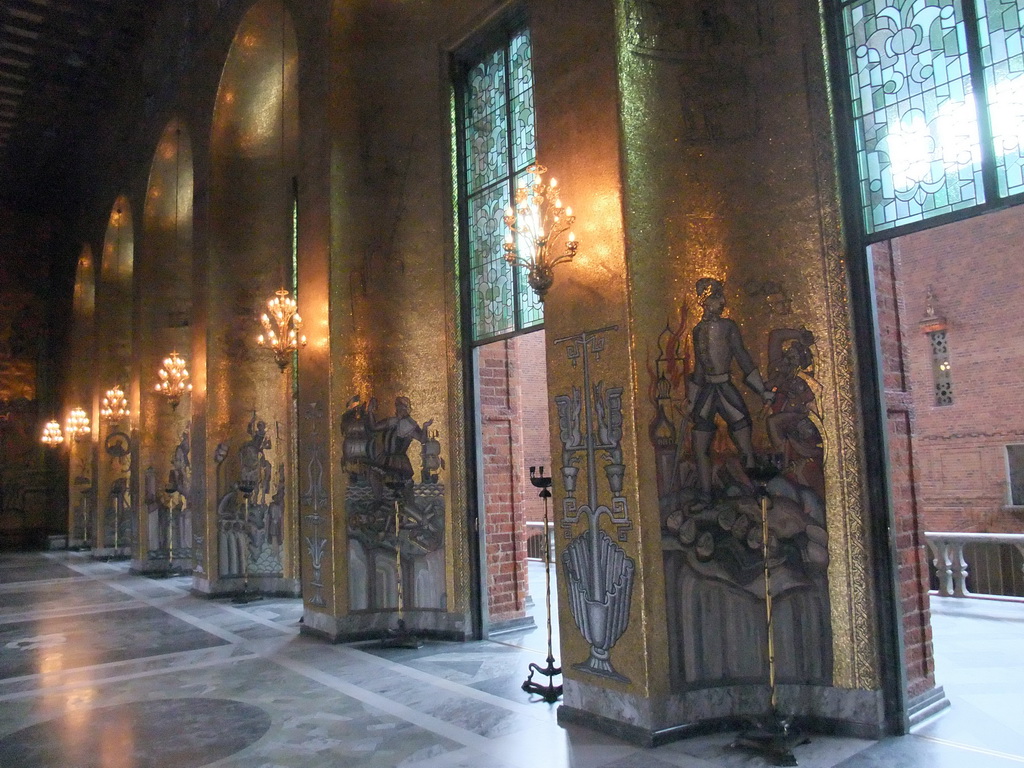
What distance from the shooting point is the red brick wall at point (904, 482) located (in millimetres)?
5070

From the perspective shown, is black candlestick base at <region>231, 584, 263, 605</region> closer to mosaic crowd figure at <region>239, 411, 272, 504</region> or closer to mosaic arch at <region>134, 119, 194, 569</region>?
mosaic crowd figure at <region>239, 411, 272, 504</region>

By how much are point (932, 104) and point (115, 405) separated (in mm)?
16662

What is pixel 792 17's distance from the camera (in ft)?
17.8

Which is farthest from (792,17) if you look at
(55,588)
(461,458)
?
(55,588)

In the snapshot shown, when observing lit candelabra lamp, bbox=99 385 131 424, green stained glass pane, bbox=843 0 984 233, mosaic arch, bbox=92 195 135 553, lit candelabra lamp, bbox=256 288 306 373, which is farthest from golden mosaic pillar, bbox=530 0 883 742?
mosaic arch, bbox=92 195 135 553

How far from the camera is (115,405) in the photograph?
16797 mm

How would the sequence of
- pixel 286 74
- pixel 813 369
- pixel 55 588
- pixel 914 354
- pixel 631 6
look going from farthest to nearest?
1. pixel 914 354
2. pixel 55 588
3. pixel 286 74
4. pixel 631 6
5. pixel 813 369

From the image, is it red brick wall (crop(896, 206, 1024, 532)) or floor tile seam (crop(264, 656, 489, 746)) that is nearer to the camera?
floor tile seam (crop(264, 656, 489, 746))

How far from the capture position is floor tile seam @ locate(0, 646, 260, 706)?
22.1 feet

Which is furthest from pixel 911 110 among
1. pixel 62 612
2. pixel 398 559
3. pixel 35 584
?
pixel 35 584

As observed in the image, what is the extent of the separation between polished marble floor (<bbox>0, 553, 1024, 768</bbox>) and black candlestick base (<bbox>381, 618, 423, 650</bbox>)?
5.7 inches

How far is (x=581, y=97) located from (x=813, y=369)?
2.64m

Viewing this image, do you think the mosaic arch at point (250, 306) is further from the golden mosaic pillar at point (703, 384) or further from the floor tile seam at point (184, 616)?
the golden mosaic pillar at point (703, 384)

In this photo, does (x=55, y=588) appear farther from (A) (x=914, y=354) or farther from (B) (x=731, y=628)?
(A) (x=914, y=354)
